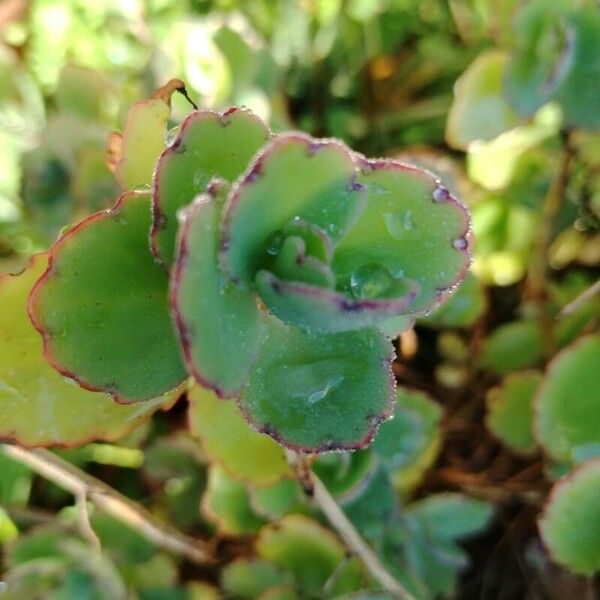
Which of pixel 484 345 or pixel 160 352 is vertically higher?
pixel 160 352

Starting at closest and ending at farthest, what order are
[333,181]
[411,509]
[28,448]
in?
[333,181] → [28,448] → [411,509]

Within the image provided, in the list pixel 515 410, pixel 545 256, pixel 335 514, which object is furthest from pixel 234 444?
pixel 545 256

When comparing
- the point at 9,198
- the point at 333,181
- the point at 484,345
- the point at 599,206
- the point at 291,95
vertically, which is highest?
the point at 333,181

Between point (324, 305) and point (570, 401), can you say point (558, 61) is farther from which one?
point (324, 305)

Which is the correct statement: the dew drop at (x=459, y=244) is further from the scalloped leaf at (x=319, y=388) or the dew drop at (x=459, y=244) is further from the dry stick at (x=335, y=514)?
the dry stick at (x=335, y=514)

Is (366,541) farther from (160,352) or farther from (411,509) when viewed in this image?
(160,352)

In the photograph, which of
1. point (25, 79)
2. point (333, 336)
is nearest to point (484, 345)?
point (333, 336)
